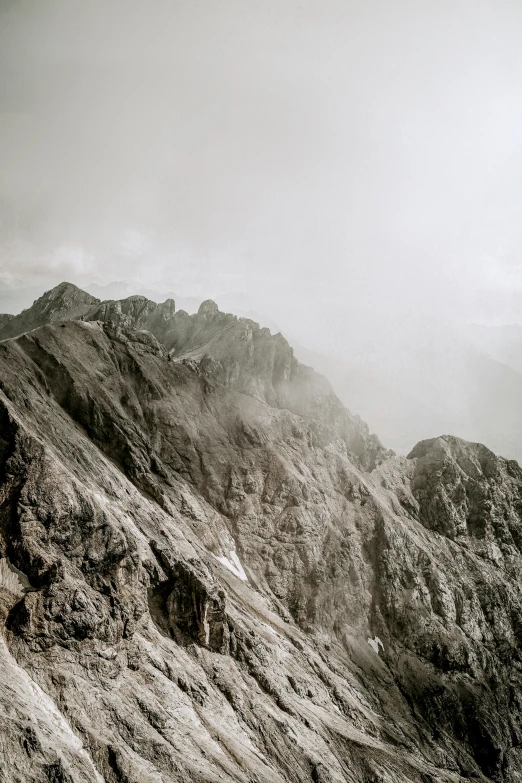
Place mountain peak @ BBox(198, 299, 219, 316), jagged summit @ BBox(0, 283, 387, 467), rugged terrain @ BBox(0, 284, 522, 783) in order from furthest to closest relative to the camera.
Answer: mountain peak @ BBox(198, 299, 219, 316) < jagged summit @ BBox(0, 283, 387, 467) < rugged terrain @ BBox(0, 284, 522, 783)

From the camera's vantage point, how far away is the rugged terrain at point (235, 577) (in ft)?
179

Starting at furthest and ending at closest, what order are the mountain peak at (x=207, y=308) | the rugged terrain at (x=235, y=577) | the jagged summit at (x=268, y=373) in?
the mountain peak at (x=207, y=308) < the jagged summit at (x=268, y=373) < the rugged terrain at (x=235, y=577)

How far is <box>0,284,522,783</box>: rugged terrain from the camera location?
54.7 m

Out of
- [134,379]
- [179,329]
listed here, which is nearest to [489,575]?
[134,379]

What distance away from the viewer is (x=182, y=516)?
10012 cm

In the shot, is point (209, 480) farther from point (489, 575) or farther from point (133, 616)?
point (489, 575)

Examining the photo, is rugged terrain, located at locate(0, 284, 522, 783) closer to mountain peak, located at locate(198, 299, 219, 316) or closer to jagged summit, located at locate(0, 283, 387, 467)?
jagged summit, located at locate(0, 283, 387, 467)

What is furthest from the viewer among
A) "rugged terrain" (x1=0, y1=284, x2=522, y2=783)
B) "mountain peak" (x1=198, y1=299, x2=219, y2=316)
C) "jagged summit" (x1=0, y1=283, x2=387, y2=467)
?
"mountain peak" (x1=198, y1=299, x2=219, y2=316)

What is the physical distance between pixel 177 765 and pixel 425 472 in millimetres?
122860

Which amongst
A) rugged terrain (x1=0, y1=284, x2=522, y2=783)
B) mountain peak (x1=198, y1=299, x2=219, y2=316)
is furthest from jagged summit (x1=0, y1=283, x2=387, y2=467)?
mountain peak (x1=198, y1=299, x2=219, y2=316)

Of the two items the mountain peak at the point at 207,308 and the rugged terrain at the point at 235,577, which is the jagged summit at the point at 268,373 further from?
the mountain peak at the point at 207,308

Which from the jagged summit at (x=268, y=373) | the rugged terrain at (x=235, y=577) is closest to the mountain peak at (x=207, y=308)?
the jagged summit at (x=268, y=373)

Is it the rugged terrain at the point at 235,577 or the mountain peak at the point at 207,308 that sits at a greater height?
the mountain peak at the point at 207,308

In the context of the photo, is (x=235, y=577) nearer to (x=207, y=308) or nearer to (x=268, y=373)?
(x=268, y=373)
